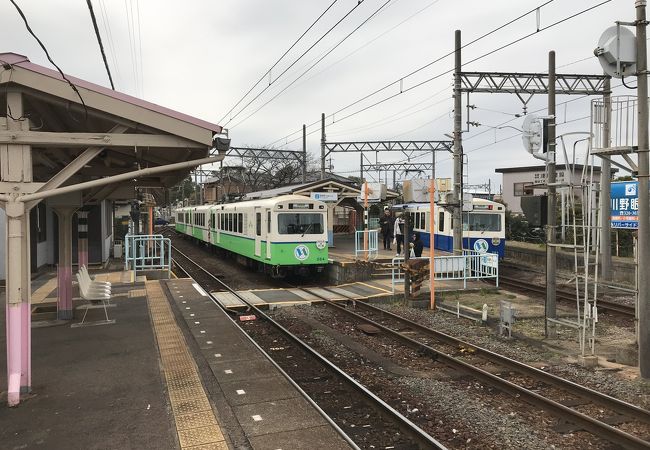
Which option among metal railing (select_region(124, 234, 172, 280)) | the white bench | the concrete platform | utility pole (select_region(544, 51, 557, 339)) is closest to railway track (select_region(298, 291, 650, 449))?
utility pole (select_region(544, 51, 557, 339))

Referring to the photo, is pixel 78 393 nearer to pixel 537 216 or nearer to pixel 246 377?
pixel 246 377

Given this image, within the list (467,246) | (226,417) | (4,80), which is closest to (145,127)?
(4,80)

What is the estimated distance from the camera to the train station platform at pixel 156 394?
4102mm

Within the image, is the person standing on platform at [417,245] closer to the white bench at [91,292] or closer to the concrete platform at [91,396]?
the white bench at [91,292]

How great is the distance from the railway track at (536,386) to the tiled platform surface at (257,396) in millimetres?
2675

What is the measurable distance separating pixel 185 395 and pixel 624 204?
15115mm

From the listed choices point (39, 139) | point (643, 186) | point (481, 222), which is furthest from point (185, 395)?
point (481, 222)

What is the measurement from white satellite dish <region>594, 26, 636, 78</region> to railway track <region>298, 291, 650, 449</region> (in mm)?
3984

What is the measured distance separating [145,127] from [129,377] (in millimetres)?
2748

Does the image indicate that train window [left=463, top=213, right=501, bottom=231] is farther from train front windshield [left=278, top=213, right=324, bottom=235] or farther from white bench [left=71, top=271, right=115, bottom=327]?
white bench [left=71, top=271, right=115, bottom=327]

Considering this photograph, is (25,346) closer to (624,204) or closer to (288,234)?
(288,234)

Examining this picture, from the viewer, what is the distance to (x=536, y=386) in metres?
6.39

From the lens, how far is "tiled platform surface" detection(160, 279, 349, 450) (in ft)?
13.5

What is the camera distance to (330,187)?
80.7 ft
